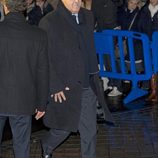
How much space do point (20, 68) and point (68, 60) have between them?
629mm

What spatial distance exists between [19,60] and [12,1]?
519 millimetres

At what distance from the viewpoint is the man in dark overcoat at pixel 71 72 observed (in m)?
5.52

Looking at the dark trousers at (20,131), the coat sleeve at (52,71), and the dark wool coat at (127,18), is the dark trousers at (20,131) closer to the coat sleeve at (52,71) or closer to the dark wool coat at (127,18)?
the coat sleeve at (52,71)

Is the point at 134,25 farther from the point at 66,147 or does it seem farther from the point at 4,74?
the point at 4,74

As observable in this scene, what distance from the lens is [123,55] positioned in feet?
31.6

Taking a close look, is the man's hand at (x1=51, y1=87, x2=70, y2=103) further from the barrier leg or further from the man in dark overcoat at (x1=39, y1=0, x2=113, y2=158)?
the barrier leg

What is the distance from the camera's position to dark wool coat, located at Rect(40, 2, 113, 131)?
217 inches

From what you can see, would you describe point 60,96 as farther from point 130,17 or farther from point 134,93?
point 130,17

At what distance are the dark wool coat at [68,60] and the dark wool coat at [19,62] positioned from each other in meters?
0.38

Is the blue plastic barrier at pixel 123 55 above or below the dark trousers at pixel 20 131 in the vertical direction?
below

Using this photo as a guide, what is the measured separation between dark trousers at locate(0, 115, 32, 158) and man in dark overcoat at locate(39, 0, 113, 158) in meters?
0.54

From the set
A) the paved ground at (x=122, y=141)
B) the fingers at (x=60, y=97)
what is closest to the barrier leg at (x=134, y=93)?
the paved ground at (x=122, y=141)

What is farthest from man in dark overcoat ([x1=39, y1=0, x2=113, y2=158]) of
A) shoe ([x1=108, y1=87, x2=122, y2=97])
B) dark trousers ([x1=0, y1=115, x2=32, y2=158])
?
shoe ([x1=108, y1=87, x2=122, y2=97])

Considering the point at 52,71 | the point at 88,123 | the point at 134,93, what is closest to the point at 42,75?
the point at 52,71
